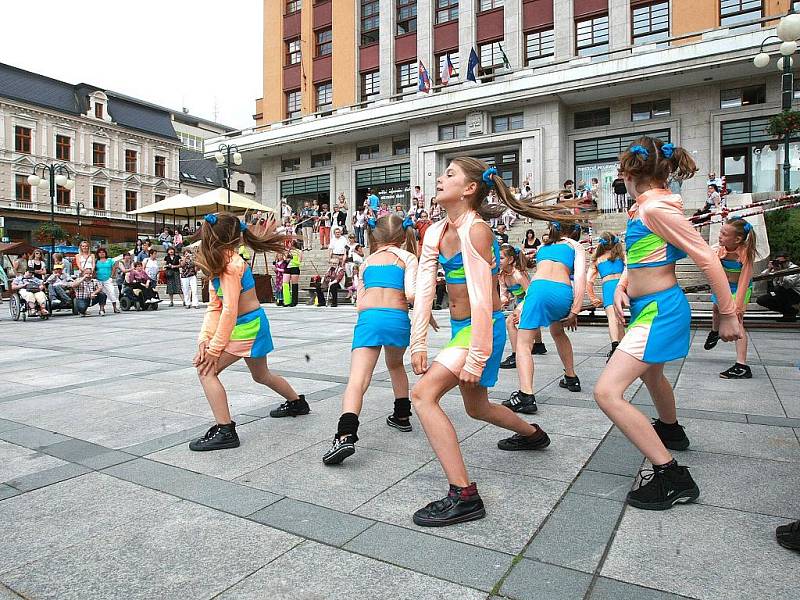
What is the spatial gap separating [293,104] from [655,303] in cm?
3658

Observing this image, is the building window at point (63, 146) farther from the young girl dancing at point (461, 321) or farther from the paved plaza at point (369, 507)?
the young girl dancing at point (461, 321)

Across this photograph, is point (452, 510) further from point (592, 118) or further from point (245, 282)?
point (592, 118)

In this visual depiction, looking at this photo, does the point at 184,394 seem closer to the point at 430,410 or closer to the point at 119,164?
→ the point at 430,410

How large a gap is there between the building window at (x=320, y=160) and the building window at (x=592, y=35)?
14788 mm

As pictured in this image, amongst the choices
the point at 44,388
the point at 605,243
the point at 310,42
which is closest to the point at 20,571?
the point at 44,388

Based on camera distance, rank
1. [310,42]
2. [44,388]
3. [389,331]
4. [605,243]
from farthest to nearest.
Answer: [310,42] → [605,243] → [44,388] → [389,331]

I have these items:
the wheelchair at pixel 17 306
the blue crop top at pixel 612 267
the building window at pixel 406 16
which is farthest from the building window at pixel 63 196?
the blue crop top at pixel 612 267

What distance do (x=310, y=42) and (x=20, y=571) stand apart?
37227 mm

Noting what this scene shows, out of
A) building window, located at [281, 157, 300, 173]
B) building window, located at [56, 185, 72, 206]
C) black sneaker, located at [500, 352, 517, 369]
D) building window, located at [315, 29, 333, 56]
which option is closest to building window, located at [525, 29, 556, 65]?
building window, located at [315, 29, 333, 56]

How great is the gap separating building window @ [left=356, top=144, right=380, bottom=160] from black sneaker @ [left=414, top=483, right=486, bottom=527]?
30.5m

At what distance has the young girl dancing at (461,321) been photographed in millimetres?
2844

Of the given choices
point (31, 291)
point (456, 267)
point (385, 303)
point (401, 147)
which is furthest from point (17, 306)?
point (401, 147)

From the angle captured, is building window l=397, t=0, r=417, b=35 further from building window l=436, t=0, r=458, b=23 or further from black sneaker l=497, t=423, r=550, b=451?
black sneaker l=497, t=423, r=550, b=451

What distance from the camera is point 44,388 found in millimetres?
6305
